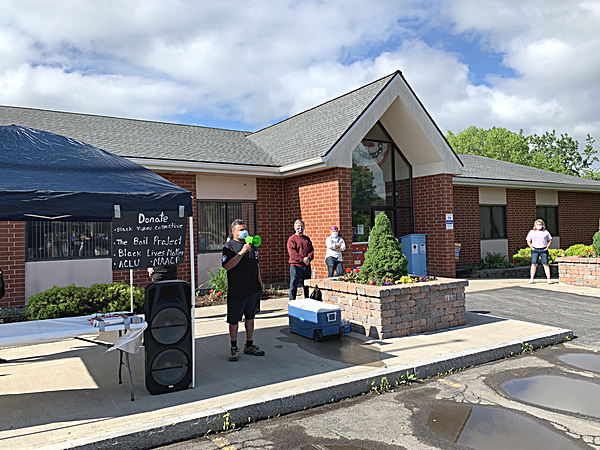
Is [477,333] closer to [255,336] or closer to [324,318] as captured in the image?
[324,318]

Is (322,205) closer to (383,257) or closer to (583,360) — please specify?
(383,257)

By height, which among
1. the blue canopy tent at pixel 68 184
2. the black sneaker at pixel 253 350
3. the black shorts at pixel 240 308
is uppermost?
the blue canopy tent at pixel 68 184

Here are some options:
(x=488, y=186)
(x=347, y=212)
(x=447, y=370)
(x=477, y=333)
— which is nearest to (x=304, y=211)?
(x=347, y=212)

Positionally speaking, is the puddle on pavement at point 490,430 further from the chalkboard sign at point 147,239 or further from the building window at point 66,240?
the building window at point 66,240

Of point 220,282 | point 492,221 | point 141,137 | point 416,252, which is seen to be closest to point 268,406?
point 220,282

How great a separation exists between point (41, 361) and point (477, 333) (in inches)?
262

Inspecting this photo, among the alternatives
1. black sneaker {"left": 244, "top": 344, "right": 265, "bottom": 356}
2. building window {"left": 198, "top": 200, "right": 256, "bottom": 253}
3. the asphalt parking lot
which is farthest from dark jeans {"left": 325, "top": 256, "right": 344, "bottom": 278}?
the asphalt parking lot

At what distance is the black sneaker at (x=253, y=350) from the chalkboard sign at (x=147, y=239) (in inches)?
64.9

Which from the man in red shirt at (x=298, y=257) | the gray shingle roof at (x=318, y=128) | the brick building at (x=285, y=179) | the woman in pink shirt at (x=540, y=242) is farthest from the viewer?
the woman in pink shirt at (x=540, y=242)

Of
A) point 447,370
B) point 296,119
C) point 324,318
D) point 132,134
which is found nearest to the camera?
point 447,370

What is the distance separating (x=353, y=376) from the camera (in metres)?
5.26

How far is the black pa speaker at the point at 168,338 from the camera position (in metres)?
4.89

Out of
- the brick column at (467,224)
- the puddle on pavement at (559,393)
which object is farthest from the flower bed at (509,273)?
the puddle on pavement at (559,393)

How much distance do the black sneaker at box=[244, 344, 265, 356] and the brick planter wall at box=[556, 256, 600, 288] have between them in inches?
415
